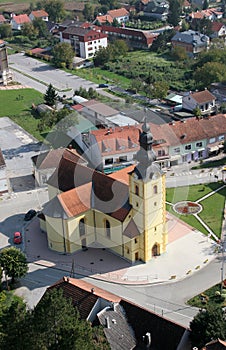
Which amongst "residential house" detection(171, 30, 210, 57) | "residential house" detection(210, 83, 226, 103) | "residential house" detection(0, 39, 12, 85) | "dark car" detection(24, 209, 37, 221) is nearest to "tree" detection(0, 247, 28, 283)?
"dark car" detection(24, 209, 37, 221)

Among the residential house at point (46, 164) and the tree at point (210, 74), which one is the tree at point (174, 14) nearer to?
the tree at point (210, 74)

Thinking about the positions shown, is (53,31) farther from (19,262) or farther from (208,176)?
(19,262)

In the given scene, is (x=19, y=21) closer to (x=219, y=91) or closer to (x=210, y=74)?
(x=210, y=74)

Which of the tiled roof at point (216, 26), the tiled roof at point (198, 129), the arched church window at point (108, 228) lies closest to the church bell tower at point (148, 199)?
the arched church window at point (108, 228)

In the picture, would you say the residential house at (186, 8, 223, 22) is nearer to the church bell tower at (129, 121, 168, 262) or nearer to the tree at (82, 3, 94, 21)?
the tree at (82, 3, 94, 21)

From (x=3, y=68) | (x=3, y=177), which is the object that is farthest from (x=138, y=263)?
(x=3, y=68)

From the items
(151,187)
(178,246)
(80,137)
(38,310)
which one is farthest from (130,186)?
(80,137)
